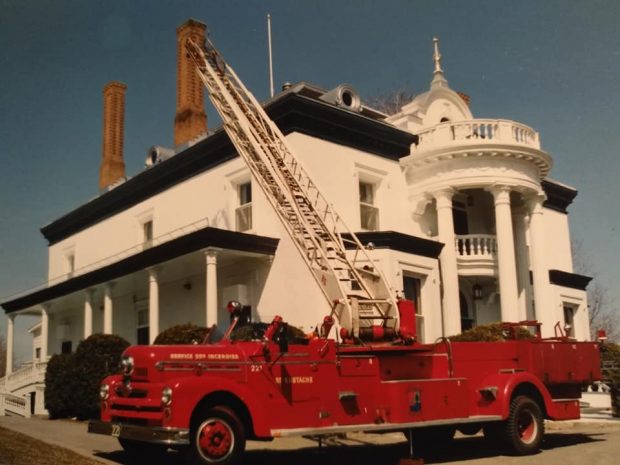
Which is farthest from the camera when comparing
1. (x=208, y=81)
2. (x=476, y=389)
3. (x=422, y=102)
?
(x=422, y=102)

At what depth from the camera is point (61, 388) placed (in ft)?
65.4

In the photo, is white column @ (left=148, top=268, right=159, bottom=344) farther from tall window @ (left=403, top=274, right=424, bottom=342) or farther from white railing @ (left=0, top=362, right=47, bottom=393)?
tall window @ (left=403, top=274, right=424, bottom=342)

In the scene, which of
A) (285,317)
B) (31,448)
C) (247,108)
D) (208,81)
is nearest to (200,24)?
(208,81)

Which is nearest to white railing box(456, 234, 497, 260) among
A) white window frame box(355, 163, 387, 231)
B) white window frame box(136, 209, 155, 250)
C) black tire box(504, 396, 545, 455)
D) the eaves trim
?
white window frame box(355, 163, 387, 231)

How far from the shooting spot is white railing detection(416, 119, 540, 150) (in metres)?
23.6

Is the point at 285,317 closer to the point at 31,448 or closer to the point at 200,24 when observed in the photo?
the point at 31,448

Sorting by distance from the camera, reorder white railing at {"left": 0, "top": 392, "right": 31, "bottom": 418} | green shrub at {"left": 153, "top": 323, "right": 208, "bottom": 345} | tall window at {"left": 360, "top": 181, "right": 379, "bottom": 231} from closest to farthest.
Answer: green shrub at {"left": 153, "top": 323, "right": 208, "bottom": 345} < tall window at {"left": 360, "top": 181, "right": 379, "bottom": 231} < white railing at {"left": 0, "top": 392, "right": 31, "bottom": 418}

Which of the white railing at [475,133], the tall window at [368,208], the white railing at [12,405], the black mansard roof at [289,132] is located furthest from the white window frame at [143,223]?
the white railing at [475,133]

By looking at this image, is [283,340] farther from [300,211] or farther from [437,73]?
[437,73]

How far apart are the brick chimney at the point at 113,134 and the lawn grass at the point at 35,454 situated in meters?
22.3

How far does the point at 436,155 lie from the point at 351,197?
340 cm

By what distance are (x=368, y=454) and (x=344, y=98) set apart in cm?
1403

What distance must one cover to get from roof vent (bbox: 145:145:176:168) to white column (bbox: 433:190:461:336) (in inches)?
419

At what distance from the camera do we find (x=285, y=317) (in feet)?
67.1
